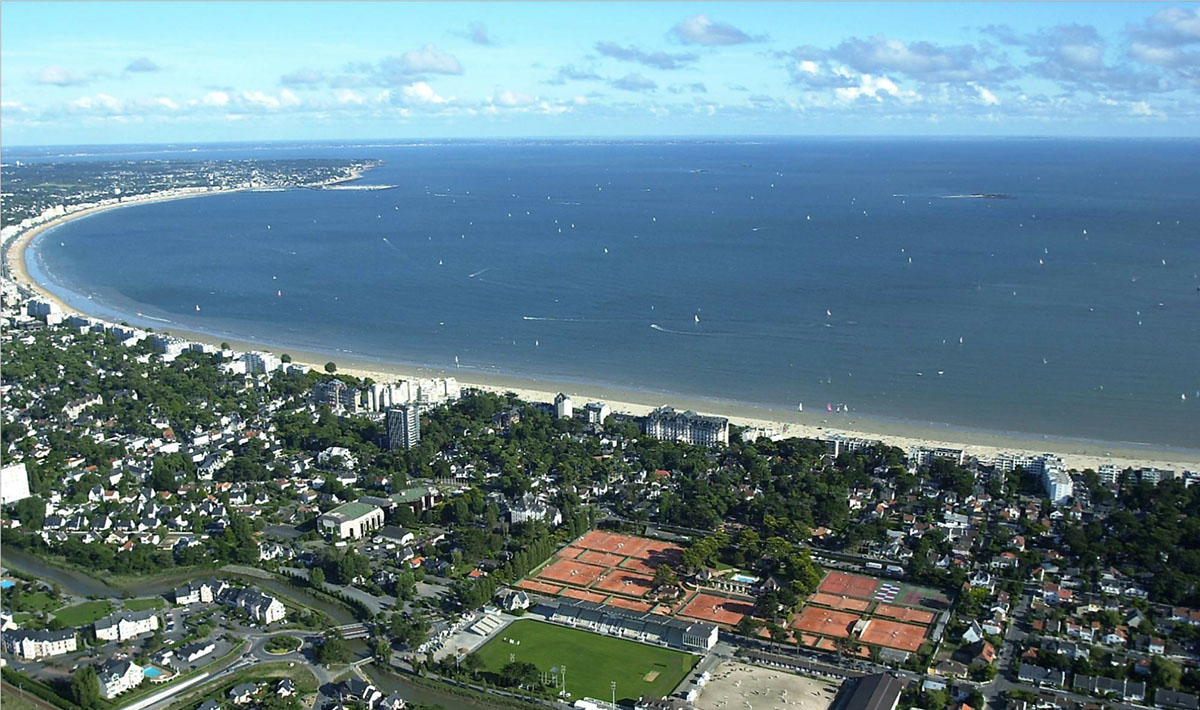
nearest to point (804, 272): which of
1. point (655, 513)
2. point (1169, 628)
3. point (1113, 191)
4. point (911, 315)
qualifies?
point (911, 315)

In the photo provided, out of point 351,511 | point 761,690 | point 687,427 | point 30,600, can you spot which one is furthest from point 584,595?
point 30,600

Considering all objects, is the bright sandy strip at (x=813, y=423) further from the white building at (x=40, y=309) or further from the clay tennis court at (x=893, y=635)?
the white building at (x=40, y=309)

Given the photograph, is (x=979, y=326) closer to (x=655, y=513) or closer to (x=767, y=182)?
(x=655, y=513)

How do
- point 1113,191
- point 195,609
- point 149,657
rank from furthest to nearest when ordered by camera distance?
point 1113,191 → point 195,609 → point 149,657

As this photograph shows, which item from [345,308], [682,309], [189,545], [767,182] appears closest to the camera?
[189,545]

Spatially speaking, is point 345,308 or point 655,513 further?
point 345,308

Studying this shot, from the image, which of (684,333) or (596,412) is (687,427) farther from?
(684,333)
